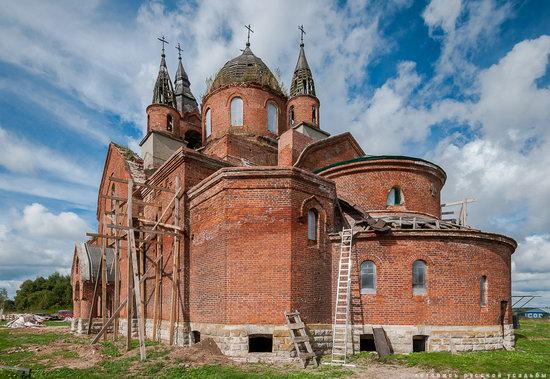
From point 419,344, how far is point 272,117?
13.8 meters

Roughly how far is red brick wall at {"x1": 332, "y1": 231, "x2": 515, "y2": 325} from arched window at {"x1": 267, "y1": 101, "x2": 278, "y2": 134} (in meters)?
10.4

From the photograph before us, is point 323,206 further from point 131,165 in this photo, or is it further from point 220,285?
point 131,165

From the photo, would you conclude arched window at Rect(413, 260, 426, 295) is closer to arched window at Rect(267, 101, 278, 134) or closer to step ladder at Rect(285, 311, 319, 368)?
step ladder at Rect(285, 311, 319, 368)

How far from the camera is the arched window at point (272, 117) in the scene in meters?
23.3

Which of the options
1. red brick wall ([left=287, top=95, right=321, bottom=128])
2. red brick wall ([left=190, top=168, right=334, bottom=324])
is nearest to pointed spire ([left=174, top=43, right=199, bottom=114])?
red brick wall ([left=287, top=95, right=321, bottom=128])

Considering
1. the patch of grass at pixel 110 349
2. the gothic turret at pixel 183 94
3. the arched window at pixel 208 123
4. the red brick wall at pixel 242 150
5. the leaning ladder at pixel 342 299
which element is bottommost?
the patch of grass at pixel 110 349

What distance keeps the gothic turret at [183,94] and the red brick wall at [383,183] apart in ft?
63.0

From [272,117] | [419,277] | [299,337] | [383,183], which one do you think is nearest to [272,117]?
[272,117]

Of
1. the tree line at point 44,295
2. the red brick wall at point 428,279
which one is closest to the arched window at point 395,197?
the red brick wall at point 428,279

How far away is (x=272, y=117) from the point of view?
2350cm

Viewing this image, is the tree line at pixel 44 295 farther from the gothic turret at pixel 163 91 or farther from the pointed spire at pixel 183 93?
the gothic turret at pixel 163 91

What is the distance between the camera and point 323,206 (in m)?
14.5

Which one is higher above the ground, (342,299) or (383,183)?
(383,183)

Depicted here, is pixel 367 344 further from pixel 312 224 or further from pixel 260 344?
pixel 312 224
